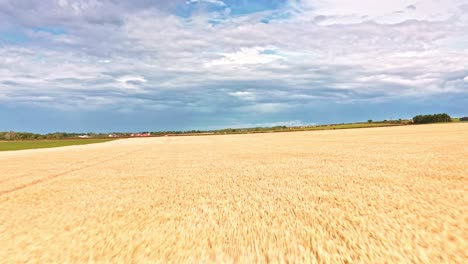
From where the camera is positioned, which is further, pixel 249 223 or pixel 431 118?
pixel 431 118

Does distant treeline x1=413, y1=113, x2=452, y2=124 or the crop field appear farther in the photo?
distant treeline x1=413, y1=113, x2=452, y2=124

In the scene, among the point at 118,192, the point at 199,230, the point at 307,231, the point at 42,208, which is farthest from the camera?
the point at 118,192

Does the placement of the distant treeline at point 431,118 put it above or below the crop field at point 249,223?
above

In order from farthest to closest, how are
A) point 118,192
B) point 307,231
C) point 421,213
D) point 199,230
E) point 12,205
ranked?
1. point 118,192
2. point 12,205
3. point 421,213
4. point 199,230
5. point 307,231

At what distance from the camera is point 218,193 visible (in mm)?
7117

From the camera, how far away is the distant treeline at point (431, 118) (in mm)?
104775

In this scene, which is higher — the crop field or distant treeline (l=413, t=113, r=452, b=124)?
distant treeline (l=413, t=113, r=452, b=124)

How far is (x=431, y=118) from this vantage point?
106 m

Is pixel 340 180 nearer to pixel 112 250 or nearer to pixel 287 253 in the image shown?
pixel 287 253

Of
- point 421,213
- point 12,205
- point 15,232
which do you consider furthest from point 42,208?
point 421,213

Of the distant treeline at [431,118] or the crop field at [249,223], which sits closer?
the crop field at [249,223]

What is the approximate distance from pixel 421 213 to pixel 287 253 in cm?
243

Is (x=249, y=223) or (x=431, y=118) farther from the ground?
(x=431, y=118)

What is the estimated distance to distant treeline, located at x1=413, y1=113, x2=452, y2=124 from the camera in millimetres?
Result: 104775
